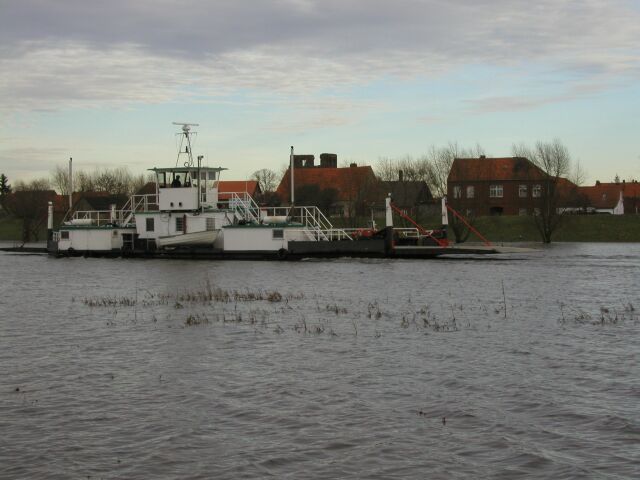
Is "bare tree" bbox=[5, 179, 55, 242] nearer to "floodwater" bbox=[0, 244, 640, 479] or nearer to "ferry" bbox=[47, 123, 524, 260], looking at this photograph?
"ferry" bbox=[47, 123, 524, 260]

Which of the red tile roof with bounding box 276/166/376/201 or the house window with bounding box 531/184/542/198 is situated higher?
the red tile roof with bounding box 276/166/376/201

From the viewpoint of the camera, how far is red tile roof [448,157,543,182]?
107750 mm

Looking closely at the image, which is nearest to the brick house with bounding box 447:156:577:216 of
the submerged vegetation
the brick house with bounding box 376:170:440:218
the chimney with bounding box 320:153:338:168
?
the brick house with bounding box 376:170:440:218

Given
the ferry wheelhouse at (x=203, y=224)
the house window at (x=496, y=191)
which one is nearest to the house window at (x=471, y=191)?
the house window at (x=496, y=191)

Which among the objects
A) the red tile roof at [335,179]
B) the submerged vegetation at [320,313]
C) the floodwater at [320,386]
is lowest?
the floodwater at [320,386]

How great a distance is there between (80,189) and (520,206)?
229 feet

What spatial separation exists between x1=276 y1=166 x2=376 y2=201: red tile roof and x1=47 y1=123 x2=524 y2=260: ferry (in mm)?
42824

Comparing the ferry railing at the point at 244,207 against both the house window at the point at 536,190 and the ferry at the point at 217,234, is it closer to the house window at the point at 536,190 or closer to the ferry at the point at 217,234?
the ferry at the point at 217,234

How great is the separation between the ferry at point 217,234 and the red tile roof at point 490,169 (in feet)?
141

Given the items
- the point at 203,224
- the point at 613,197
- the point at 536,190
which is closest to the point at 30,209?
the point at 203,224

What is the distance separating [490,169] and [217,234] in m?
62.5

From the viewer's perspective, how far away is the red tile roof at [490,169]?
108m

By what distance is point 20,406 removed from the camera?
15.7 meters

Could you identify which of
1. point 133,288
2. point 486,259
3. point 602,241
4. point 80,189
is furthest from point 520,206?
point 133,288
